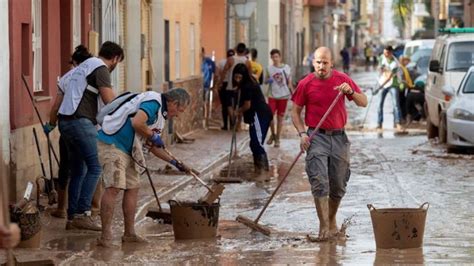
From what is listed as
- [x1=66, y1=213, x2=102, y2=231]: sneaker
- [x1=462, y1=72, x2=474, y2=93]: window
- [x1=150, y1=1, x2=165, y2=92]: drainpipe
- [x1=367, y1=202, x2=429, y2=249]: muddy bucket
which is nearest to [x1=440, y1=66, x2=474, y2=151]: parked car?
[x1=462, y1=72, x2=474, y2=93]: window

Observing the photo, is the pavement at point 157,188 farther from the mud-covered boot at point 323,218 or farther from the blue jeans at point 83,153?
the mud-covered boot at point 323,218

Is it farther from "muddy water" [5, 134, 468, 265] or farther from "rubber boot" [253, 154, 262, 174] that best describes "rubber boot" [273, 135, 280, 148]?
"rubber boot" [253, 154, 262, 174]

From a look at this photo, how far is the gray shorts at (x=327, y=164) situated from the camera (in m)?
12.6

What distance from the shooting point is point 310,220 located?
46.9 ft

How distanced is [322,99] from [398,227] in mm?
1533

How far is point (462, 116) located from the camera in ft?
73.6

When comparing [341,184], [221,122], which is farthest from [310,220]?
[221,122]

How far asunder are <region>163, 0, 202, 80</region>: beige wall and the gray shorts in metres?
14.1

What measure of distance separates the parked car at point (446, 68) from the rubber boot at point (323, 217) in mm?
12383

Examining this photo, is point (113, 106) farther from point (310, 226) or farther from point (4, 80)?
point (310, 226)

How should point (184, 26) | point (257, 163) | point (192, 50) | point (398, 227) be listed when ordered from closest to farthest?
1. point (398, 227)
2. point (257, 163)
3. point (184, 26)
4. point (192, 50)

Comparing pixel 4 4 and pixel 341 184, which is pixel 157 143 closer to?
pixel 341 184

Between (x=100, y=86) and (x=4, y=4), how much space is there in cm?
174

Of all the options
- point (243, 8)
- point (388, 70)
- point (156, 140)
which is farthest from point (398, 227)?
point (243, 8)
